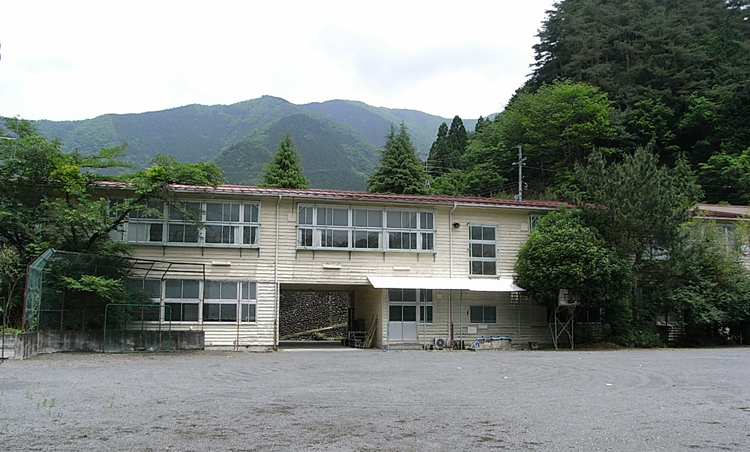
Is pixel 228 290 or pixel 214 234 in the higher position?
pixel 214 234

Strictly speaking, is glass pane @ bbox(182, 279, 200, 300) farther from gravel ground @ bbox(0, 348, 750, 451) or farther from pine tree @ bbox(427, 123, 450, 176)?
pine tree @ bbox(427, 123, 450, 176)

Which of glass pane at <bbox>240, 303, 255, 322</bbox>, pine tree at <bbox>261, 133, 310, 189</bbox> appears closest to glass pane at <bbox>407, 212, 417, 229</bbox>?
glass pane at <bbox>240, 303, 255, 322</bbox>

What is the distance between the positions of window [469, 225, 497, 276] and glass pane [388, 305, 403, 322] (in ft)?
10.1

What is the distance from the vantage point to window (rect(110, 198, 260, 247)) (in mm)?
21469

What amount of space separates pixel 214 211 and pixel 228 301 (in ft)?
9.91

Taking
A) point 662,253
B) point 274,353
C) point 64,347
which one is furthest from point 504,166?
point 64,347

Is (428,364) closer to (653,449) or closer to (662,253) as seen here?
(653,449)

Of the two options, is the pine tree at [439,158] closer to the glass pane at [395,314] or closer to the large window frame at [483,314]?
the large window frame at [483,314]

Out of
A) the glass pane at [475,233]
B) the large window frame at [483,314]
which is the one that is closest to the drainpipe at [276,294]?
the large window frame at [483,314]

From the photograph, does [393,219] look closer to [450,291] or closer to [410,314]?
[450,291]

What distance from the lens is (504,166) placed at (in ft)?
170

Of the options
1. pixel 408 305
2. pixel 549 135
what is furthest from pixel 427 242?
pixel 549 135

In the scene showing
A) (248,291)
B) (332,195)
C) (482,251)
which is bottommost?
(248,291)

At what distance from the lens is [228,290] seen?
71.5 ft
